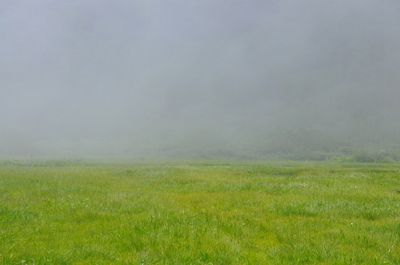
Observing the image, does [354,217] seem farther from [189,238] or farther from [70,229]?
[70,229]

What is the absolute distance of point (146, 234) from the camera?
25.0 feet

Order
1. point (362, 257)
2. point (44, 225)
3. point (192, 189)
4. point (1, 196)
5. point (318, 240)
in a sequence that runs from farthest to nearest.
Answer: point (192, 189)
point (1, 196)
point (44, 225)
point (318, 240)
point (362, 257)

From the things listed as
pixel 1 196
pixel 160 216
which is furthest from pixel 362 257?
pixel 1 196

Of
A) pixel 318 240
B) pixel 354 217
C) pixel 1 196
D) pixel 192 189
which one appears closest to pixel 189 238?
pixel 318 240

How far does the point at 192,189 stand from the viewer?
15555mm

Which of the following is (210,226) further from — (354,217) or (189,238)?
(354,217)

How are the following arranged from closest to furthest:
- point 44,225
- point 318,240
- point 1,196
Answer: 1. point 318,240
2. point 44,225
3. point 1,196

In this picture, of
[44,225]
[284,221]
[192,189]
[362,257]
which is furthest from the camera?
[192,189]

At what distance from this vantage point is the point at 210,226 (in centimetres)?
838

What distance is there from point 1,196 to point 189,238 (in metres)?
10.7

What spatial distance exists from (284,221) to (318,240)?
1.98 m

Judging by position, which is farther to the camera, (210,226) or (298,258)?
(210,226)

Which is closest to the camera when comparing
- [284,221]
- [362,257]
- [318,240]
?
[362,257]

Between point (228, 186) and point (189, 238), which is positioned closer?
point (189, 238)
